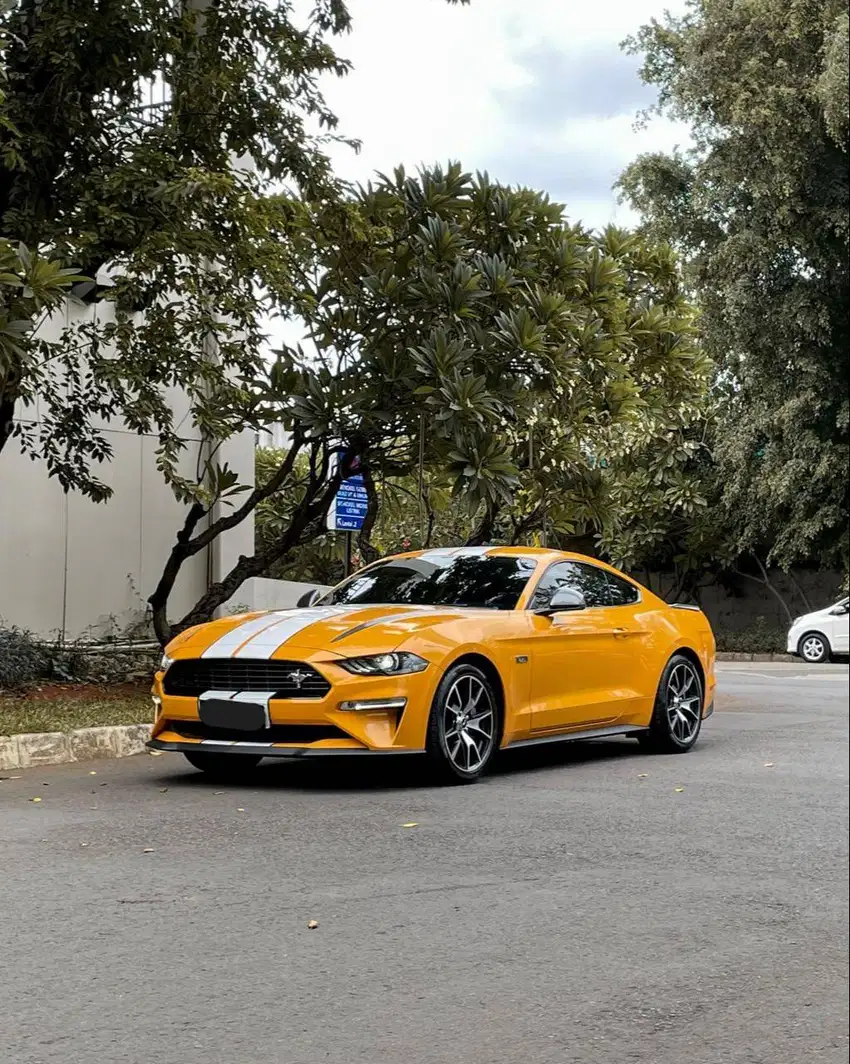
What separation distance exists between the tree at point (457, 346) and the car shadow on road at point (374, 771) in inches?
128

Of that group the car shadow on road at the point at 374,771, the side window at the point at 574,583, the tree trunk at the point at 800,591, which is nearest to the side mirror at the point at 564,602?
the side window at the point at 574,583

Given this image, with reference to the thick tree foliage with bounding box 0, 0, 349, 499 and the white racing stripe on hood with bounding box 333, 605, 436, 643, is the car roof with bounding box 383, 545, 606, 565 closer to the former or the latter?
the white racing stripe on hood with bounding box 333, 605, 436, 643

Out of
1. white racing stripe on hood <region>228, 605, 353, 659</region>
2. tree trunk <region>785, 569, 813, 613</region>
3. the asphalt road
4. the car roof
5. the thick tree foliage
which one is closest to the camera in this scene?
the asphalt road

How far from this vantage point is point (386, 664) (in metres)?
7.92

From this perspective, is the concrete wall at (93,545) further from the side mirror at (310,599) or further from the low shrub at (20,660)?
the side mirror at (310,599)

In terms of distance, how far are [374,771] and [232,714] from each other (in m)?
1.32

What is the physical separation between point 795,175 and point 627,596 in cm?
Result: 838

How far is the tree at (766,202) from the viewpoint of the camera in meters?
1.46

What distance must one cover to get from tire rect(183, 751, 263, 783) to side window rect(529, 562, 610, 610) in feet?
6.95

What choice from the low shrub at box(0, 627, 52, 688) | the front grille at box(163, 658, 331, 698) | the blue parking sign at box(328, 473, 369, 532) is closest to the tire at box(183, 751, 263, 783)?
the front grille at box(163, 658, 331, 698)

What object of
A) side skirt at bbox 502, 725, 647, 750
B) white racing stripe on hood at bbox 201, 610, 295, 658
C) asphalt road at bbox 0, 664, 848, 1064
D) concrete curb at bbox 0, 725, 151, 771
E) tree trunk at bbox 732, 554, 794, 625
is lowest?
asphalt road at bbox 0, 664, 848, 1064

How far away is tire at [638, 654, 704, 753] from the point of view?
9.62m

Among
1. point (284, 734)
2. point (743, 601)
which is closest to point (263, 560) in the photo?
point (284, 734)

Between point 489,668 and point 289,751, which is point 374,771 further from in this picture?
point 289,751
